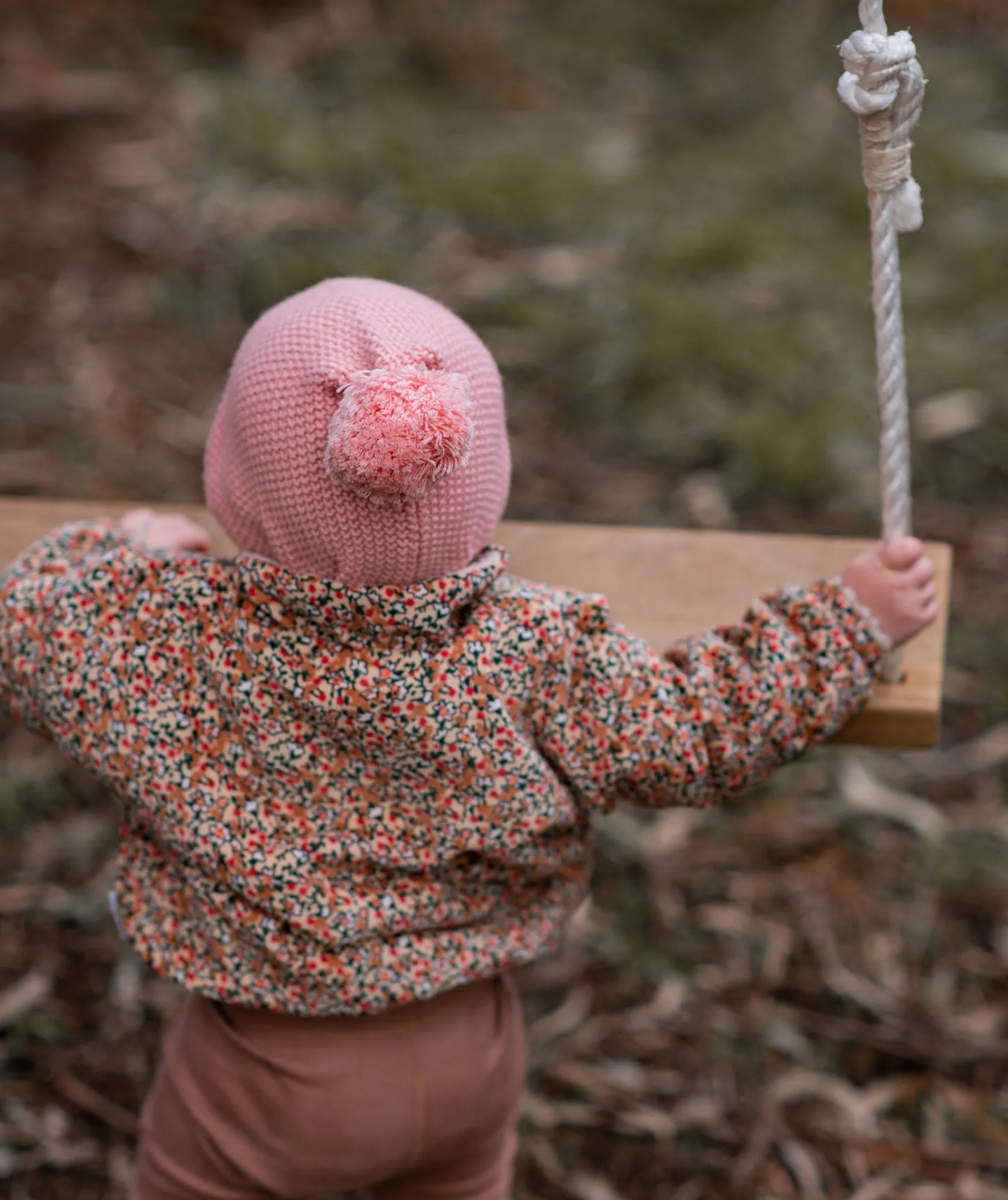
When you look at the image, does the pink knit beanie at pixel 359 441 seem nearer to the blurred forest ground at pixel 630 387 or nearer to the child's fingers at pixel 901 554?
the child's fingers at pixel 901 554

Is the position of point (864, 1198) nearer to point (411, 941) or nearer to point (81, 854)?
point (411, 941)

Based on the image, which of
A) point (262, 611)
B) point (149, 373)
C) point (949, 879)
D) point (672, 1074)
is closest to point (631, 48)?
point (149, 373)

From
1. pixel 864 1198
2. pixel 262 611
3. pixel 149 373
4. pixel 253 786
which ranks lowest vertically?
pixel 864 1198

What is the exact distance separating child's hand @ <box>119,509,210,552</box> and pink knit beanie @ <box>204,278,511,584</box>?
1.03 feet

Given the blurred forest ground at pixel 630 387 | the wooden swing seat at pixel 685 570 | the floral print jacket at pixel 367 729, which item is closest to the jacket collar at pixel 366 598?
the floral print jacket at pixel 367 729

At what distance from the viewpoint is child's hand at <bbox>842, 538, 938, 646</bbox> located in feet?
4.76

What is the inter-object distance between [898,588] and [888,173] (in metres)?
0.37

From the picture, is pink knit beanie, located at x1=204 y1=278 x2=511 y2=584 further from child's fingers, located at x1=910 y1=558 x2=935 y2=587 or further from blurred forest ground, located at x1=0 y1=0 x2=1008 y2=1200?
blurred forest ground, located at x1=0 y1=0 x2=1008 y2=1200

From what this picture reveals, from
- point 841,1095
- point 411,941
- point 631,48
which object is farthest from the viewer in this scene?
point 631,48

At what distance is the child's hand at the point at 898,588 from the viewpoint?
1451 mm

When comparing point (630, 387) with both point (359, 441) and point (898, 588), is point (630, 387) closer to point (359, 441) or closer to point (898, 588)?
point (898, 588)

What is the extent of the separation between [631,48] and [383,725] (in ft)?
12.9

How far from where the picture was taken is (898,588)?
145 centimetres

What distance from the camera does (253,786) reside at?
4.50 ft
